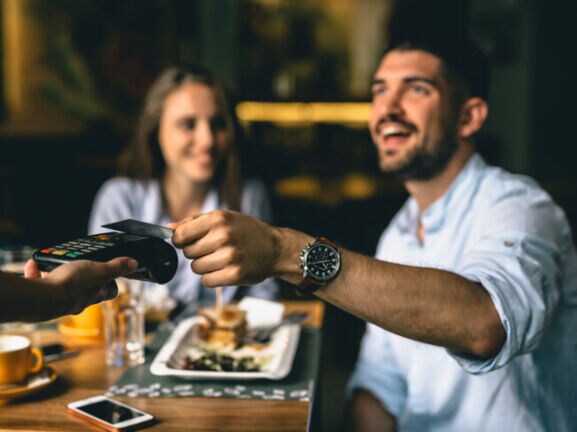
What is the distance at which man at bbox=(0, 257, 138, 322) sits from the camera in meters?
0.84

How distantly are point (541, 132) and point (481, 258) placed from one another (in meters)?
4.48

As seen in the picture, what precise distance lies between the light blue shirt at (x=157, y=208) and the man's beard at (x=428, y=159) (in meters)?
0.76

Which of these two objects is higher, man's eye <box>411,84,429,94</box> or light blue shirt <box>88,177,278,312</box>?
man's eye <box>411,84,429,94</box>

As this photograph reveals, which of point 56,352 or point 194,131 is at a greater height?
point 194,131

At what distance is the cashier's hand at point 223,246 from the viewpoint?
1.01 metres

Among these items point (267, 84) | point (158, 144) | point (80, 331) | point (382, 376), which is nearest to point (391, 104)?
point (382, 376)

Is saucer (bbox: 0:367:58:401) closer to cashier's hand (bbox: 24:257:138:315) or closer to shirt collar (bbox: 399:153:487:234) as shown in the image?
cashier's hand (bbox: 24:257:138:315)

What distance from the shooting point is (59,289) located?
0.90 m

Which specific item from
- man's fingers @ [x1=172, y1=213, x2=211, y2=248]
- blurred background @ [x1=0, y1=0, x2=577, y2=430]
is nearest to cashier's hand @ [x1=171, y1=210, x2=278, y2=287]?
man's fingers @ [x1=172, y1=213, x2=211, y2=248]

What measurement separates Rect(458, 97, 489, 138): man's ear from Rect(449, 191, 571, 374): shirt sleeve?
1.17ft

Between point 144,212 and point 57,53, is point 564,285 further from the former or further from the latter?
point 57,53

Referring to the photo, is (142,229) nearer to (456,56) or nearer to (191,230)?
(191,230)

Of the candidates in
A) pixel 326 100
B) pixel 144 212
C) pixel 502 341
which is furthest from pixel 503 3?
pixel 502 341

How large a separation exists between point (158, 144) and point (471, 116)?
136 centimetres
